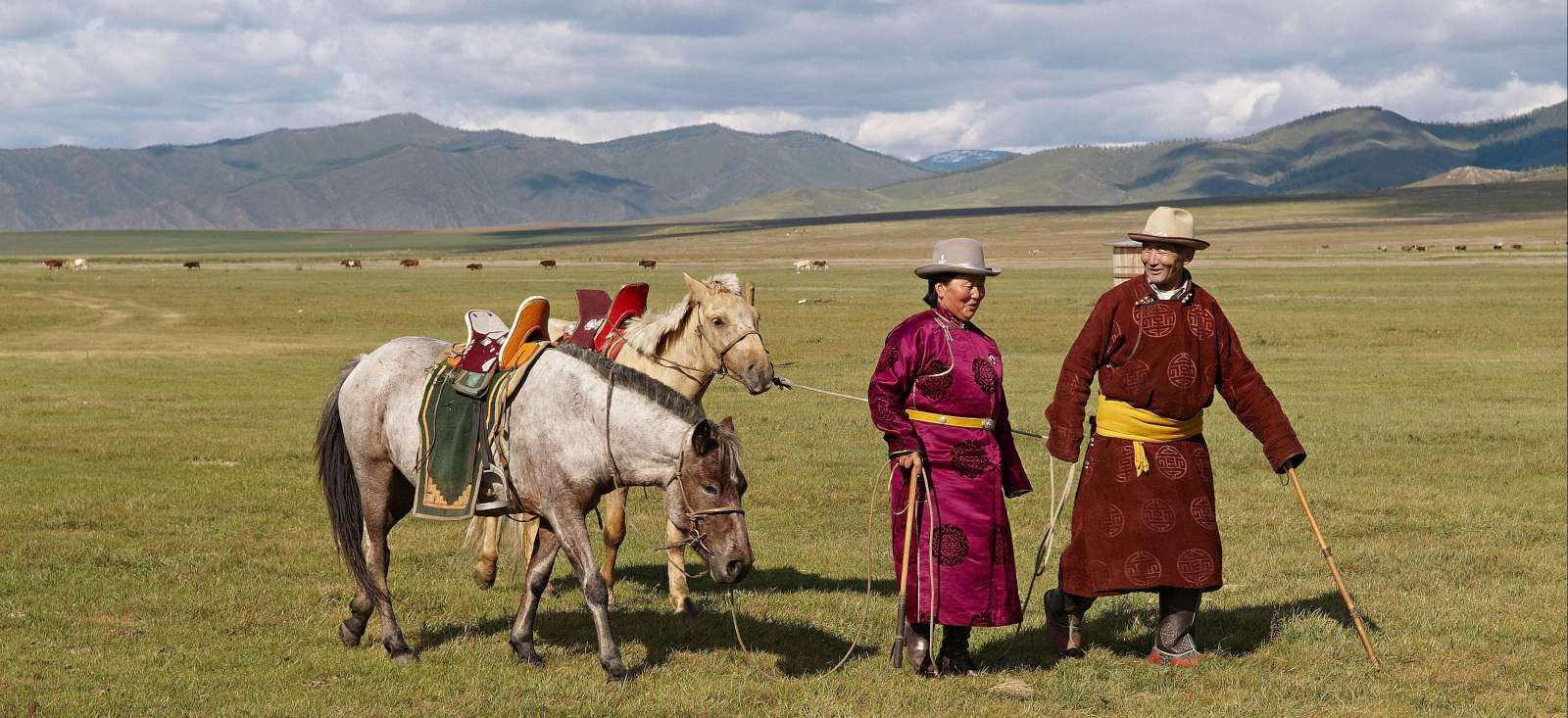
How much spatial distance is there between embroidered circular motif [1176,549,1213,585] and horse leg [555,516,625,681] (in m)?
3.18

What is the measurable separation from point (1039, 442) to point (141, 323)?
33101 mm

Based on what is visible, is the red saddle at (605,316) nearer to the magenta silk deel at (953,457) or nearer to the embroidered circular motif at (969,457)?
the magenta silk deel at (953,457)

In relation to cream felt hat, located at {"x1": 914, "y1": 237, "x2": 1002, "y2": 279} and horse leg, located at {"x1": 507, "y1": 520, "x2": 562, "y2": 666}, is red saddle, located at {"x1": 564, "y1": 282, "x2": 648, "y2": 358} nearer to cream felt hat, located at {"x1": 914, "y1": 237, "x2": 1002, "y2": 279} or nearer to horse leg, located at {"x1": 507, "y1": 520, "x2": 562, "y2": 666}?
horse leg, located at {"x1": 507, "y1": 520, "x2": 562, "y2": 666}

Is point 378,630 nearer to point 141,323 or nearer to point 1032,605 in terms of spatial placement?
point 1032,605

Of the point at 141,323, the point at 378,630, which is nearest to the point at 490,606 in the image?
the point at 378,630

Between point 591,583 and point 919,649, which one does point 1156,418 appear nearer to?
point 919,649

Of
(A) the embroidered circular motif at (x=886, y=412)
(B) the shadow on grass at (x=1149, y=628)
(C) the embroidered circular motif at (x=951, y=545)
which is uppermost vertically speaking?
(A) the embroidered circular motif at (x=886, y=412)

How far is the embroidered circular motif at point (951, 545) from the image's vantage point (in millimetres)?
7152

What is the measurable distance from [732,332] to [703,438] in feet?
7.28

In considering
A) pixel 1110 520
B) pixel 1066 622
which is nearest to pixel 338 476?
pixel 1066 622

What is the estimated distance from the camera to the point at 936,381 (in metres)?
7.07

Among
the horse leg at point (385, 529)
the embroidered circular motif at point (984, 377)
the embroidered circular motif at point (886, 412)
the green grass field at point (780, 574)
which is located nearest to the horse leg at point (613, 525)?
the green grass field at point (780, 574)

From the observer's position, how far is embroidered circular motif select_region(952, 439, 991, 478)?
712 cm

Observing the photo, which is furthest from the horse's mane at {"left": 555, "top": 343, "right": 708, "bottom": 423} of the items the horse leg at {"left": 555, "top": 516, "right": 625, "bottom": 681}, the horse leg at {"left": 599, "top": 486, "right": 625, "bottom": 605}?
the horse leg at {"left": 599, "top": 486, "right": 625, "bottom": 605}
